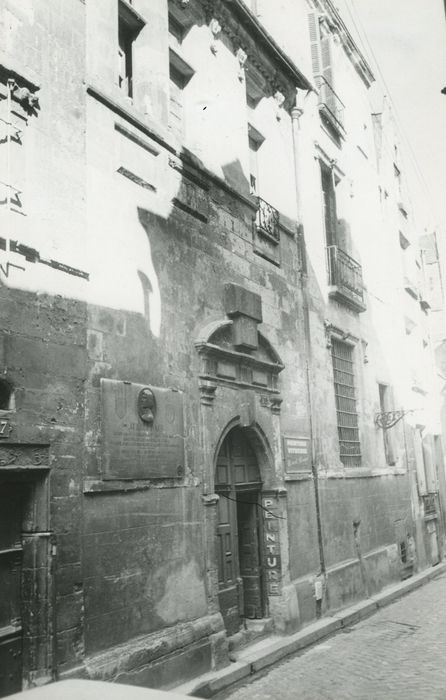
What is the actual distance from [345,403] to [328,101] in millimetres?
6663

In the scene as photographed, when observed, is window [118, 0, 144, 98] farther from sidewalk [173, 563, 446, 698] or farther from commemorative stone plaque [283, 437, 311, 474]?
sidewalk [173, 563, 446, 698]

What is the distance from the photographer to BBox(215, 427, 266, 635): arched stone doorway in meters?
8.11

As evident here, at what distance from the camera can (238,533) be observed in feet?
29.7

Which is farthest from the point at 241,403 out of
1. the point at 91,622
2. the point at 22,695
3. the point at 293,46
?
the point at 293,46

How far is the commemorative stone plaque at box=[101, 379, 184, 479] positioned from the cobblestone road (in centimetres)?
256

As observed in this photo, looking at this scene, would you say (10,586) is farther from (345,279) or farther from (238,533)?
(345,279)

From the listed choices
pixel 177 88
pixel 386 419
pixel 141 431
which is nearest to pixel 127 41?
pixel 177 88

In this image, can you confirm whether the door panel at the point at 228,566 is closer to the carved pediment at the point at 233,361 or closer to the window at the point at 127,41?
the carved pediment at the point at 233,361

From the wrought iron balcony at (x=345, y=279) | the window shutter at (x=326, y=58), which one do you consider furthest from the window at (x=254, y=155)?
the window shutter at (x=326, y=58)

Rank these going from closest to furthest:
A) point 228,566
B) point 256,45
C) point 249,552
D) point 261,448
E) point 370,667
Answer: point 370,667
point 228,566
point 249,552
point 261,448
point 256,45

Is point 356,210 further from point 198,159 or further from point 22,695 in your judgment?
point 22,695

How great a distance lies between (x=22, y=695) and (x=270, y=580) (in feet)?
21.0

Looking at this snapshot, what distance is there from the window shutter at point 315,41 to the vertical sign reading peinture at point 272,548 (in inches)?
379

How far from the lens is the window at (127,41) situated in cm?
756
